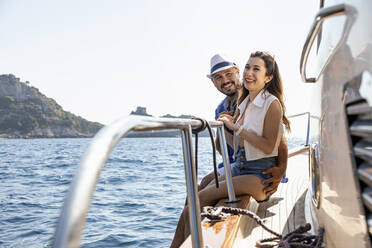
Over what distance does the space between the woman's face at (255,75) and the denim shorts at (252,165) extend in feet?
1.38

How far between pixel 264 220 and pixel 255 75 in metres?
0.93

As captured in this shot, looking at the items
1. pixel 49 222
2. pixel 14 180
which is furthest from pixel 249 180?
pixel 14 180

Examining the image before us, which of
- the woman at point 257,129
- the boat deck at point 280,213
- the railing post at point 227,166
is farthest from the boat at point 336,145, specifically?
the woman at point 257,129

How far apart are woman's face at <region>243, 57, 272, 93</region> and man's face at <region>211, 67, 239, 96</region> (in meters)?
0.62

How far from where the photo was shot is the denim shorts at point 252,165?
2.44 metres

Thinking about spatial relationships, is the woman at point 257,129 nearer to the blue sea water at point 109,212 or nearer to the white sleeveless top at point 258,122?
the white sleeveless top at point 258,122

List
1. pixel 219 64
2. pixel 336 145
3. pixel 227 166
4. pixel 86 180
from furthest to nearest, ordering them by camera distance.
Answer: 1. pixel 219 64
2. pixel 227 166
3. pixel 336 145
4. pixel 86 180

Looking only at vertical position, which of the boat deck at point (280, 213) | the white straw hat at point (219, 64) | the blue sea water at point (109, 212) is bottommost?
the blue sea water at point (109, 212)

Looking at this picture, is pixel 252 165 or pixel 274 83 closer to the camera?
pixel 252 165

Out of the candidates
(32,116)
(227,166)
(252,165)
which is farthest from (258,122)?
(32,116)

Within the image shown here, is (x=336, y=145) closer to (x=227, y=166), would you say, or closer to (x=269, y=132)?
(x=227, y=166)

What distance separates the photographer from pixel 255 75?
8.14 ft

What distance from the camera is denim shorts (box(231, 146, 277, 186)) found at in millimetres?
2439

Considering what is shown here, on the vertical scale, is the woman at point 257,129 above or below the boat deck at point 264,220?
above
